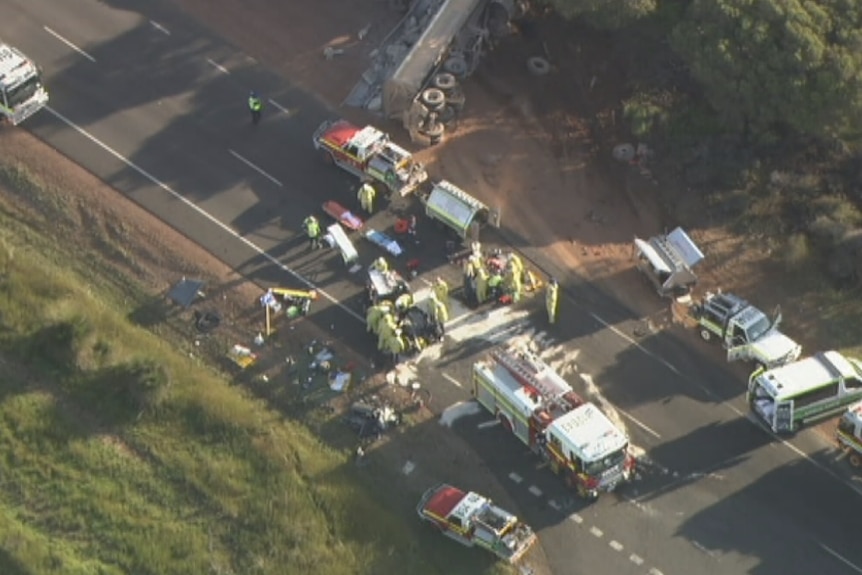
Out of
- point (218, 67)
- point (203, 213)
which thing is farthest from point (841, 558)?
point (218, 67)

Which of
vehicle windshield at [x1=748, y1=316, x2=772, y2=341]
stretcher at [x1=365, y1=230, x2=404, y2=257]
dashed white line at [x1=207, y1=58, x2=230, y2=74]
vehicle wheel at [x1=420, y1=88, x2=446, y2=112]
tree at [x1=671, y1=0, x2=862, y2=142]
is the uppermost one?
tree at [x1=671, y1=0, x2=862, y2=142]

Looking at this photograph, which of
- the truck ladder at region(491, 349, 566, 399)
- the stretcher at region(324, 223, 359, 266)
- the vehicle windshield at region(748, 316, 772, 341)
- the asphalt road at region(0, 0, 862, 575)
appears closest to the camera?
the asphalt road at region(0, 0, 862, 575)

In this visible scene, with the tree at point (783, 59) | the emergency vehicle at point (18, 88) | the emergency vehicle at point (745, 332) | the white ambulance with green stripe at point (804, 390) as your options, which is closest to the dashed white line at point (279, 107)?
the emergency vehicle at point (18, 88)

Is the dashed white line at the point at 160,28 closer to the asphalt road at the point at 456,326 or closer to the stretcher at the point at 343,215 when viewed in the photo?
the asphalt road at the point at 456,326

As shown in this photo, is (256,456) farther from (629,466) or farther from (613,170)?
(613,170)

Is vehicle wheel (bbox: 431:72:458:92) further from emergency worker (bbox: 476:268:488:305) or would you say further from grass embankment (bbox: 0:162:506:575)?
grass embankment (bbox: 0:162:506:575)

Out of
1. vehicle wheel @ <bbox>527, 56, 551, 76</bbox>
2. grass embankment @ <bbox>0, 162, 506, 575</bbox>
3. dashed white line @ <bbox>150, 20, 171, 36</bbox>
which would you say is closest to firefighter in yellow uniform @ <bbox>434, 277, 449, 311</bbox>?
grass embankment @ <bbox>0, 162, 506, 575</bbox>
